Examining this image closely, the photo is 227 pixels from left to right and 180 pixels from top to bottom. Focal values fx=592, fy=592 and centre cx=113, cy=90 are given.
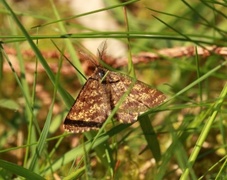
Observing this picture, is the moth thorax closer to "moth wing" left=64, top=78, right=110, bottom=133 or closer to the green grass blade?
"moth wing" left=64, top=78, right=110, bottom=133

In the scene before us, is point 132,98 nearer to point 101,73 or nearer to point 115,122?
point 101,73

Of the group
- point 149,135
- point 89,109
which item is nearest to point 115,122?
point 149,135

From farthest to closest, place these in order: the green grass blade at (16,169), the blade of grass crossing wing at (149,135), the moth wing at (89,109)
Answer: the blade of grass crossing wing at (149,135), the moth wing at (89,109), the green grass blade at (16,169)

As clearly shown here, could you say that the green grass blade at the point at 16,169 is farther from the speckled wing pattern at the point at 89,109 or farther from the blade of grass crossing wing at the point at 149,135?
the blade of grass crossing wing at the point at 149,135

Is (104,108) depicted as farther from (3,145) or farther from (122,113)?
(3,145)

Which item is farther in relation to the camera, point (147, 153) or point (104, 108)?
point (147, 153)

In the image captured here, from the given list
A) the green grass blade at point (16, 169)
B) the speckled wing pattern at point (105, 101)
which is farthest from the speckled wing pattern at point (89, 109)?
the green grass blade at point (16, 169)

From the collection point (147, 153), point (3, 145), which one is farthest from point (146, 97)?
point (3, 145)
